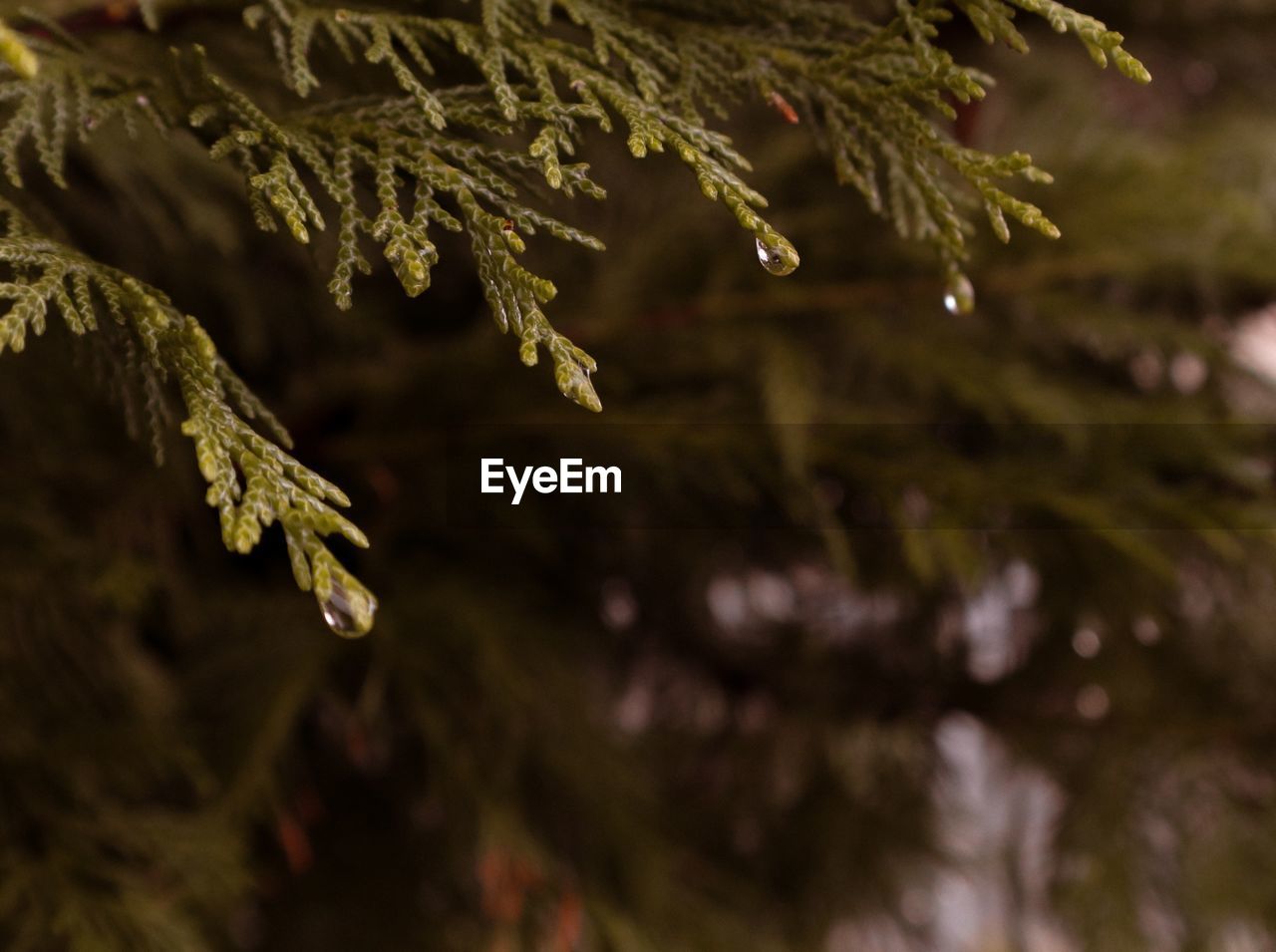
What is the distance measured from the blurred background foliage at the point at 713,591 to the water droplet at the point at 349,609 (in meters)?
0.37

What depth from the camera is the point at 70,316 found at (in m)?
0.39

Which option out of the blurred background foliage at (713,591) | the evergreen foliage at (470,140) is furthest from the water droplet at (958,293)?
the blurred background foliage at (713,591)

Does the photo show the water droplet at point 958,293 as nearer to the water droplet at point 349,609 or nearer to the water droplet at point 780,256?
the water droplet at point 780,256

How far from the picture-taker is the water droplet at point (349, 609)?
0.36 m

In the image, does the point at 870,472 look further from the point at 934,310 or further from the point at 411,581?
the point at 411,581

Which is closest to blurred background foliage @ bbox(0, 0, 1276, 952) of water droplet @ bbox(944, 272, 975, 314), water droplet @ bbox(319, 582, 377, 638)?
water droplet @ bbox(944, 272, 975, 314)

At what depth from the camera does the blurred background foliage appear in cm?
81

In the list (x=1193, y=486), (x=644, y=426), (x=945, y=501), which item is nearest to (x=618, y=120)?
(x=644, y=426)

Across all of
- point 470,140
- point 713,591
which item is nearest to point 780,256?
point 470,140

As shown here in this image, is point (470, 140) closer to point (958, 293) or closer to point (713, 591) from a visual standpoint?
point (958, 293)

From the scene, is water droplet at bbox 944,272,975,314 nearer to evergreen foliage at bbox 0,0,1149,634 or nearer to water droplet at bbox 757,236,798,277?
evergreen foliage at bbox 0,0,1149,634

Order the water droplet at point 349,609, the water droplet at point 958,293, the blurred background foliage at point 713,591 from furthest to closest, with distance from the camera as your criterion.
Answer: the blurred background foliage at point 713,591
the water droplet at point 958,293
the water droplet at point 349,609

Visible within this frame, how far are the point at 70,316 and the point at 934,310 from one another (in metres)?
0.69

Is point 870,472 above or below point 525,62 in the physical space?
below
